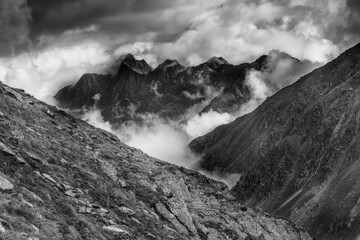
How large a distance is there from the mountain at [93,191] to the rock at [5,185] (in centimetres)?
8

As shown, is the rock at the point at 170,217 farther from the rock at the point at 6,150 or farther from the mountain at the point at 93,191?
the rock at the point at 6,150

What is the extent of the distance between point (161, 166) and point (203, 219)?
46.5ft

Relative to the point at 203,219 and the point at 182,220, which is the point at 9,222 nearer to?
the point at 182,220

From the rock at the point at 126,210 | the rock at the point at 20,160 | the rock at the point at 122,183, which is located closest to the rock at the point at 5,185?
the rock at the point at 20,160

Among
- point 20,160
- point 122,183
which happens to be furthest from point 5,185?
point 122,183

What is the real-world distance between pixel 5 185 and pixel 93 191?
43.4 ft

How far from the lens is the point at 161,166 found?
73500mm

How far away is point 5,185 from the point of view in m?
36.8

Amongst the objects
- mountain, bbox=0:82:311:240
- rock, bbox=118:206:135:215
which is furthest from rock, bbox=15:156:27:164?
rock, bbox=118:206:135:215

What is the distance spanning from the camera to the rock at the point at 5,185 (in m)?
36.4

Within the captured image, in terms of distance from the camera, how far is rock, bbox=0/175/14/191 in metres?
36.4

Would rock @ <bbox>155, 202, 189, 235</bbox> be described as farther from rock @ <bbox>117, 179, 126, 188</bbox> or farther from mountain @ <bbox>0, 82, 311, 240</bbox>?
rock @ <bbox>117, 179, 126, 188</bbox>

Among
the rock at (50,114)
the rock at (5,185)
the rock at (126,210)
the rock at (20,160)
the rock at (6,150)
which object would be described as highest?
the rock at (50,114)

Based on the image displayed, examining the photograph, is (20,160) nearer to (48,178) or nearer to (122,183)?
(48,178)
